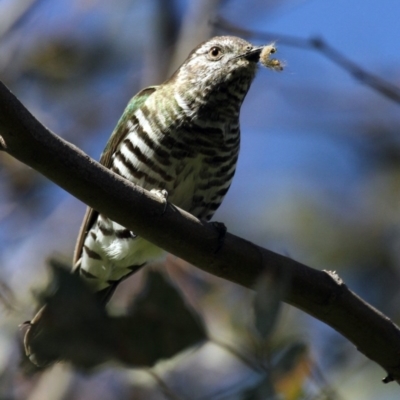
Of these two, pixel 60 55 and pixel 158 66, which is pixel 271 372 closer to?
pixel 158 66

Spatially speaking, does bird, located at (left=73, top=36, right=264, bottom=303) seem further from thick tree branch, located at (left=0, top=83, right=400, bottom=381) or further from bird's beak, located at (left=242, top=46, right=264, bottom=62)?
thick tree branch, located at (left=0, top=83, right=400, bottom=381)

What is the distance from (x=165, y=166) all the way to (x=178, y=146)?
0.14 m

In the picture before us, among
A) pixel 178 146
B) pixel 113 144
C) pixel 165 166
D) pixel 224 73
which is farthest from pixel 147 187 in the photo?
pixel 224 73

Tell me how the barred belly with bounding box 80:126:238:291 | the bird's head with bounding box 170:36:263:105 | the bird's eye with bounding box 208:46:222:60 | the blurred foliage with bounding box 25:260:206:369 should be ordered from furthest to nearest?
the bird's eye with bounding box 208:46:222:60 < the bird's head with bounding box 170:36:263:105 < the barred belly with bounding box 80:126:238:291 < the blurred foliage with bounding box 25:260:206:369

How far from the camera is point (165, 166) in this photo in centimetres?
417

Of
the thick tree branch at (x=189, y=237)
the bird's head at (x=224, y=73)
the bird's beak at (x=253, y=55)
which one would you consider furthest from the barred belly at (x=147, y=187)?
the thick tree branch at (x=189, y=237)

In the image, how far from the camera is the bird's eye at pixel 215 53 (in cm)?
461

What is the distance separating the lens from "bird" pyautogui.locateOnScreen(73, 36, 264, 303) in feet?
13.8

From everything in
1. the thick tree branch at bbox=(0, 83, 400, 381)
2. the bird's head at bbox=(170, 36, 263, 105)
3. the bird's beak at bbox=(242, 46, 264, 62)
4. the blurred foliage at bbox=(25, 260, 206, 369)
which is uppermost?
the bird's beak at bbox=(242, 46, 264, 62)

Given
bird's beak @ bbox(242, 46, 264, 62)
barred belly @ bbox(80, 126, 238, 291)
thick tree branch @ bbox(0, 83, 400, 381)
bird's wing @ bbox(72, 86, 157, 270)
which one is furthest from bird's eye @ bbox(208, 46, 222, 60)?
thick tree branch @ bbox(0, 83, 400, 381)

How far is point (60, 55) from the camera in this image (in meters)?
7.49

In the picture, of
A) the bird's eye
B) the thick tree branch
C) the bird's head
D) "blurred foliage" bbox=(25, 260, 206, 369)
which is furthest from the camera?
the bird's eye

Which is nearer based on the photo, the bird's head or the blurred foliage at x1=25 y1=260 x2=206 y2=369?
the blurred foliage at x1=25 y1=260 x2=206 y2=369

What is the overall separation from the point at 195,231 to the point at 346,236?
13.7ft
